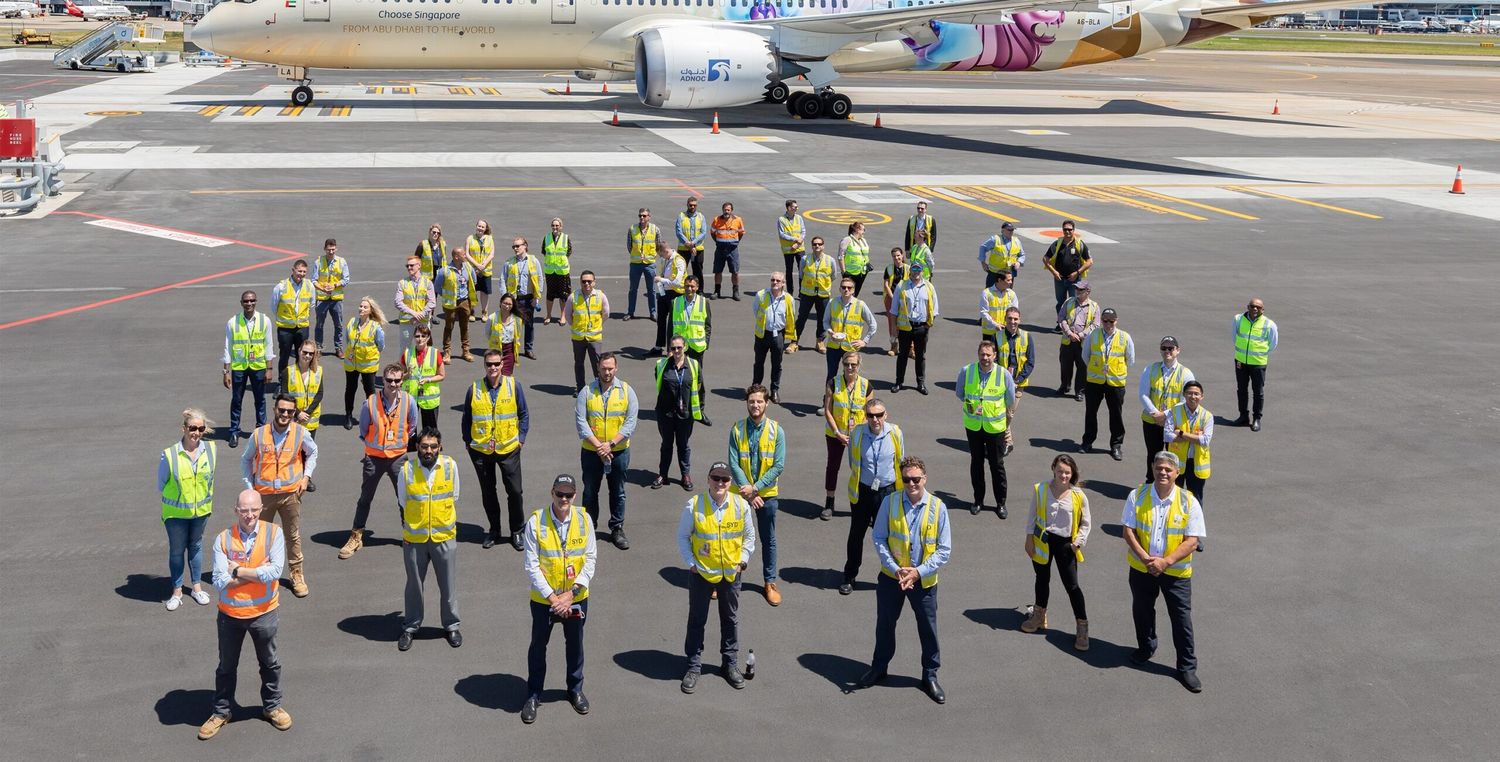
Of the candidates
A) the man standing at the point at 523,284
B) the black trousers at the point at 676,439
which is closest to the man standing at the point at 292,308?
the man standing at the point at 523,284

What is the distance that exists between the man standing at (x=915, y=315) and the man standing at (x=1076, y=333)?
186 cm

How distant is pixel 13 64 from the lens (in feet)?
235

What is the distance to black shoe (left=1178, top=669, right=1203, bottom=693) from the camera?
10219 millimetres

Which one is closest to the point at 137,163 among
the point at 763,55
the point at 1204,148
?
the point at 763,55

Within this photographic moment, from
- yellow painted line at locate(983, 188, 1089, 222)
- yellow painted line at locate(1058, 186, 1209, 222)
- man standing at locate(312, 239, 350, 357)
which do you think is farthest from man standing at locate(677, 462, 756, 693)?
yellow painted line at locate(1058, 186, 1209, 222)

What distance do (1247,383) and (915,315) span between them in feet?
14.8

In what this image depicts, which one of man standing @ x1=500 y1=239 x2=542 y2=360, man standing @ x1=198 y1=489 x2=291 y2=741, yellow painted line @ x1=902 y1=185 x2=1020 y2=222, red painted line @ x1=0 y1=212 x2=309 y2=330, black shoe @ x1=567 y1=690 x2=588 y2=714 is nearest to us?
man standing @ x1=198 y1=489 x2=291 y2=741

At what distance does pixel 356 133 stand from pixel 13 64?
41428 mm

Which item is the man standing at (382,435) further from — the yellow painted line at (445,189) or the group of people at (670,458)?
the yellow painted line at (445,189)

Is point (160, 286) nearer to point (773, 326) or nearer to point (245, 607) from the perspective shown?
point (773, 326)

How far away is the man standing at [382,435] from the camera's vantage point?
12.8 metres

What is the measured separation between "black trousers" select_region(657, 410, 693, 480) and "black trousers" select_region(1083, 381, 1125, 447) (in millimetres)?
5113

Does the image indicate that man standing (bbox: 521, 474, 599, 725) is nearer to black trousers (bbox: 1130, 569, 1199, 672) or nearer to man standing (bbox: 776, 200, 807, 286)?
black trousers (bbox: 1130, 569, 1199, 672)

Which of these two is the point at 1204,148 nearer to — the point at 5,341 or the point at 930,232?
the point at 930,232
